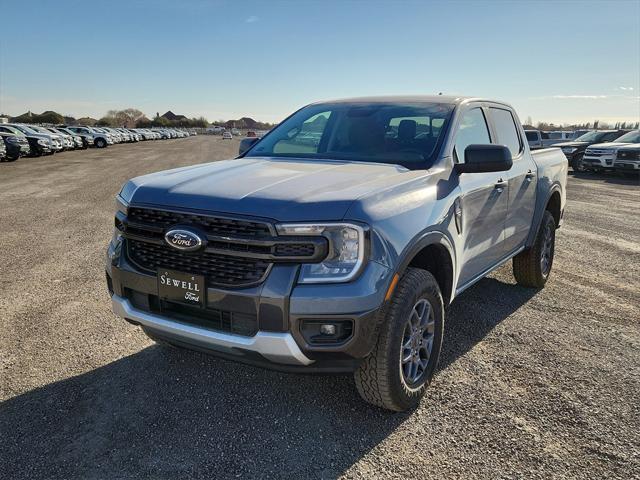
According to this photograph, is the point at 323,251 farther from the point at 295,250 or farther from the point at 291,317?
the point at 291,317

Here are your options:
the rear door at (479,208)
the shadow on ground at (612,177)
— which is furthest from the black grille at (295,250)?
the shadow on ground at (612,177)

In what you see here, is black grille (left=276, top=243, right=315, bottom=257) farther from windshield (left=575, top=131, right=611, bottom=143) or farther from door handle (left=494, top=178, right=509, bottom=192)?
windshield (left=575, top=131, right=611, bottom=143)

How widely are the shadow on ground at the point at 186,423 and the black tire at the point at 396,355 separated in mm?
193

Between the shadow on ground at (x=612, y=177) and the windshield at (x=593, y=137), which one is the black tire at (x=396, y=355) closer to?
the shadow on ground at (x=612, y=177)

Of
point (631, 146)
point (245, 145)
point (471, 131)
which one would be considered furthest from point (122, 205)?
point (631, 146)

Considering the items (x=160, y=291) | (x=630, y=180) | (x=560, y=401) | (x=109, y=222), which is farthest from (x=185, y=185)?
(x=630, y=180)

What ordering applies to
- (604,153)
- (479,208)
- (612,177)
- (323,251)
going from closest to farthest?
(323,251), (479,208), (604,153), (612,177)

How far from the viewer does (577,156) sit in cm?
2283

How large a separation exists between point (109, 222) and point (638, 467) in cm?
829

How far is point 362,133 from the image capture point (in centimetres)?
410

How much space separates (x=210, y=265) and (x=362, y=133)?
6.24 ft

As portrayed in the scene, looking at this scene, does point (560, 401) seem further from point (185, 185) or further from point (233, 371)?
point (185, 185)

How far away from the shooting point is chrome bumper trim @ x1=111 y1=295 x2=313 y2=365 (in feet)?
8.46

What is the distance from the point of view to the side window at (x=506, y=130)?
4.72 meters
